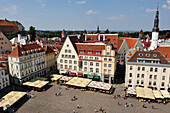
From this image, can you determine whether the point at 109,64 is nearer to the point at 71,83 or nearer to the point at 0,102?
the point at 71,83

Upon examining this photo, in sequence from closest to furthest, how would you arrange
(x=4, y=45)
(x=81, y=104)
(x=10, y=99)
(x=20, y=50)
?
(x=10, y=99), (x=81, y=104), (x=20, y=50), (x=4, y=45)

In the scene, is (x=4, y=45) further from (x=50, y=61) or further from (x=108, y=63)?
(x=108, y=63)

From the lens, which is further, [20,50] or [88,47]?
[88,47]

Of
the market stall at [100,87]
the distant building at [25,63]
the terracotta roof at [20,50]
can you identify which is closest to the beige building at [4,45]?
the terracotta roof at [20,50]

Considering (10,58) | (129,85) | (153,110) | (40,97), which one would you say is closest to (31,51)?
(10,58)

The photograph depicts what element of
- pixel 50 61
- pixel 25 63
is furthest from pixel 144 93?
pixel 50 61

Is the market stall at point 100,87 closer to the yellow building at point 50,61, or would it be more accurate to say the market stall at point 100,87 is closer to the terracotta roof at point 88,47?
the terracotta roof at point 88,47
